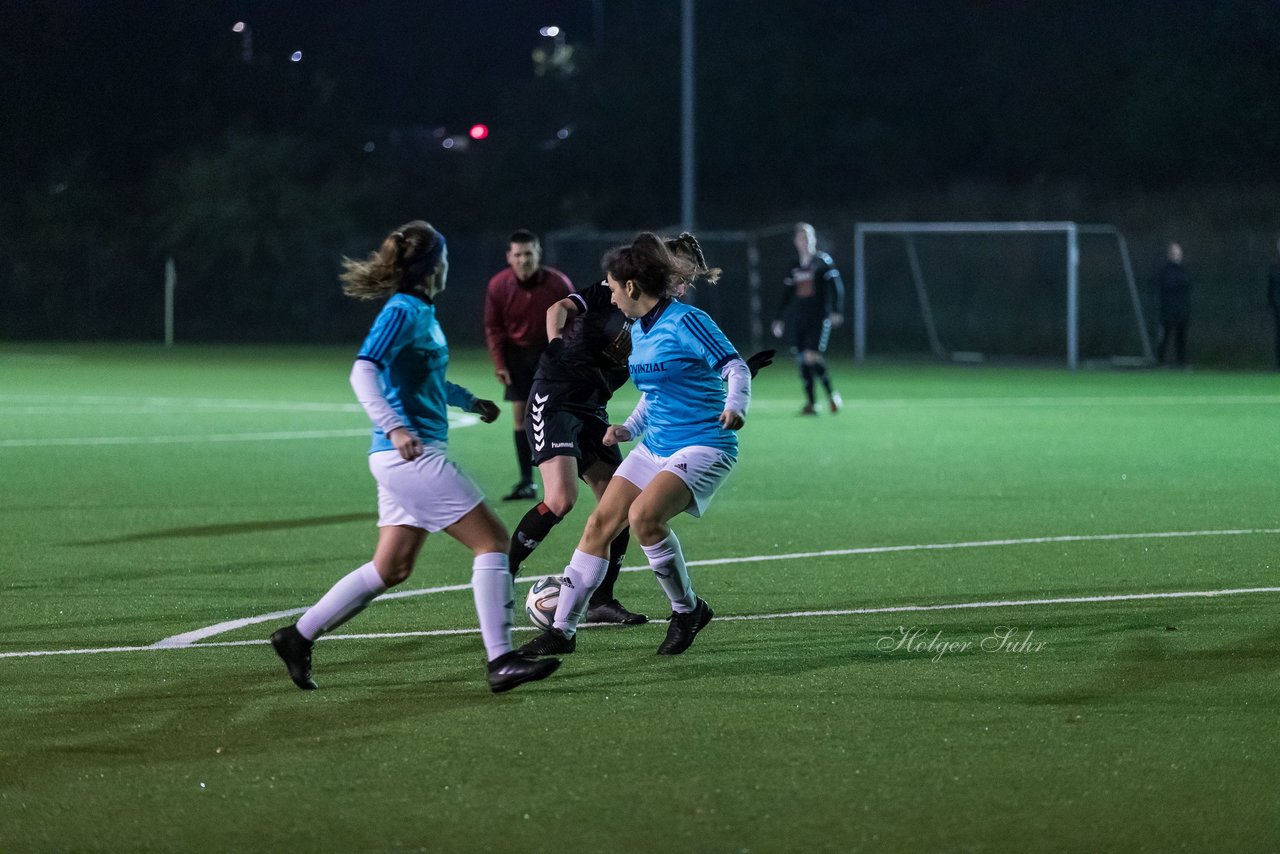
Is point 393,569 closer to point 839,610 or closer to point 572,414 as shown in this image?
point 572,414

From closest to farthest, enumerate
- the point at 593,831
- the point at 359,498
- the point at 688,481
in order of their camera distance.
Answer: the point at 593,831
the point at 688,481
the point at 359,498

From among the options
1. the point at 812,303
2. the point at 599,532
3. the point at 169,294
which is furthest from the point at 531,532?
the point at 169,294

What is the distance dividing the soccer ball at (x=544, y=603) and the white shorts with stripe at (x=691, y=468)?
629 mm

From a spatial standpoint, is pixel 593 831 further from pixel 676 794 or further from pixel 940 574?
pixel 940 574

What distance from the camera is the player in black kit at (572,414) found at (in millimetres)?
8914

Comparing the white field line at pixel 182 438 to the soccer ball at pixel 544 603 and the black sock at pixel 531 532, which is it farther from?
the soccer ball at pixel 544 603

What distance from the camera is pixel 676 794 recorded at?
5570 mm

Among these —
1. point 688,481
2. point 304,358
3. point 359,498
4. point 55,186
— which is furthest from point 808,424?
point 55,186

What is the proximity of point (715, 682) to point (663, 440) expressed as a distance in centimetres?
114

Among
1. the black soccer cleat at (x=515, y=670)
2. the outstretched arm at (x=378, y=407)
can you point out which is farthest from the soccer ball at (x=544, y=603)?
the outstretched arm at (x=378, y=407)

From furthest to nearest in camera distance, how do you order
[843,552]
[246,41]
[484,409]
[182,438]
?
[246,41], [182,438], [843,552], [484,409]

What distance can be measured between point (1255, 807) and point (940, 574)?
4.53 m

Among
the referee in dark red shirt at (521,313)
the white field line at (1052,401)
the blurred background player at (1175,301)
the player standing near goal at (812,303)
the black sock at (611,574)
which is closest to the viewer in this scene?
the black sock at (611,574)

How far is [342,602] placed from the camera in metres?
7.09
